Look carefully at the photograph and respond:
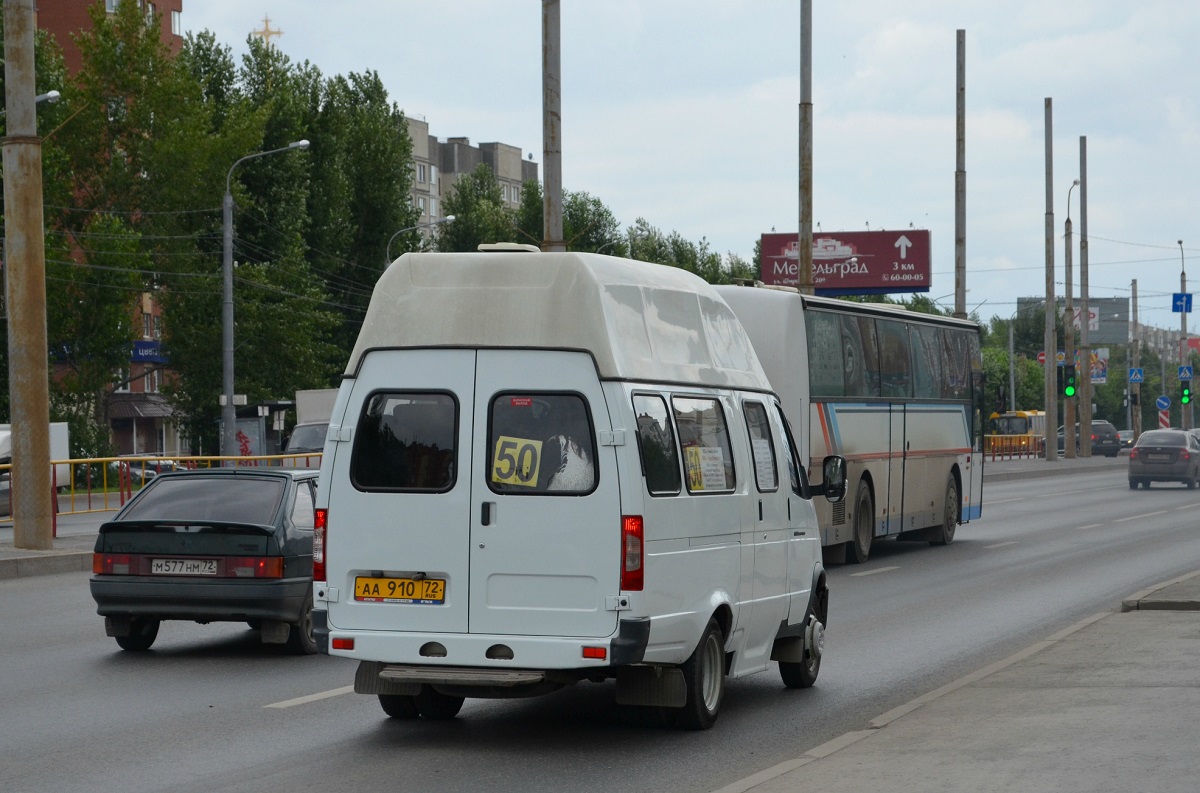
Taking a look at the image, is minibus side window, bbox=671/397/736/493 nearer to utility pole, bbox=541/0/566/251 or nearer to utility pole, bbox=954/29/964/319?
utility pole, bbox=541/0/566/251

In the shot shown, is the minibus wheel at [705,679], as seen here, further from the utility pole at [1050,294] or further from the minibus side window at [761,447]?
the utility pole at [1050,294]

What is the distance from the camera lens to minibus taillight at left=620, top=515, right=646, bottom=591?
28.0 ft

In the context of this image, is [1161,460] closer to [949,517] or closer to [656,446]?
[949,517]

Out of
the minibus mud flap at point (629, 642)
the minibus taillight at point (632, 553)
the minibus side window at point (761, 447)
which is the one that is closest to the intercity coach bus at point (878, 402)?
the minibus side window at point (761, 447)

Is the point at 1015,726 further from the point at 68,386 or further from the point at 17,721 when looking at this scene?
the point at 68,386

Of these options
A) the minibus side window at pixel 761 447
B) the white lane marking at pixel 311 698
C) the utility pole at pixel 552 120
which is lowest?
the white lane marking at pixel 311 698

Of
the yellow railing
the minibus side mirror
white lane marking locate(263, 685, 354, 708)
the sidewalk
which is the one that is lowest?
the yellow railing

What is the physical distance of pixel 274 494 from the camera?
13.3 metres

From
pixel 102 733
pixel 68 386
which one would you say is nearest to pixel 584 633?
pixel 102 733

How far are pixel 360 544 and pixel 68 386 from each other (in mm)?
52314

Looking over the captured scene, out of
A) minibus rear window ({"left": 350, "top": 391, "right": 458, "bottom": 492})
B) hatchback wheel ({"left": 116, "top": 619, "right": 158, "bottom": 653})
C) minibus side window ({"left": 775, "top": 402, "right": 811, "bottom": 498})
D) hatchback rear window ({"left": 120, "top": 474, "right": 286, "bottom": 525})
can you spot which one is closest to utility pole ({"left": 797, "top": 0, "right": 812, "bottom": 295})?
hatchback rear window ({"left": 120, "top": 474, "right": 286, "bottom": 525})

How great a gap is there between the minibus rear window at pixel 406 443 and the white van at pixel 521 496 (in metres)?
0.01

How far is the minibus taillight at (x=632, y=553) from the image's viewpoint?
854 cm

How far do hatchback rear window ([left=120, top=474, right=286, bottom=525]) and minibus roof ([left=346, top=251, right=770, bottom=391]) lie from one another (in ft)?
13.9
